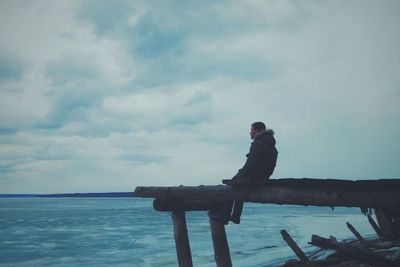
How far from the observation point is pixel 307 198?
422 cm

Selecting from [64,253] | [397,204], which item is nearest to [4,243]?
[64,253]

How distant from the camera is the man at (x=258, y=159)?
5.29 metres

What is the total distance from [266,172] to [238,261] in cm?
1360

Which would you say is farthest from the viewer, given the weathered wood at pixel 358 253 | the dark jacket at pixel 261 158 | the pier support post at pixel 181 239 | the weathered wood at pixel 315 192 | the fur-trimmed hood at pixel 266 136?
the pier support post at pixel 181 239

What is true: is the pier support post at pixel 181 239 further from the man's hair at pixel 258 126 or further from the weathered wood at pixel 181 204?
the man's hair at pixel 258 126

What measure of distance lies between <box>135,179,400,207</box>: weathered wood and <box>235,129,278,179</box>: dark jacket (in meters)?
0.38

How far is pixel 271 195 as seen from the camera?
179 inches

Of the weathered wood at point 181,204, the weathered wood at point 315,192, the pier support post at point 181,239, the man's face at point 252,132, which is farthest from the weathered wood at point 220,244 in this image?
the man's face at point 252,132

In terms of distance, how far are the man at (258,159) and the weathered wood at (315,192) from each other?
318 mm

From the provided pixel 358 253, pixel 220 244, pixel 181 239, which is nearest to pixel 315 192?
pixel 220 244

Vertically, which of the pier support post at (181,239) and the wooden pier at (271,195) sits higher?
the wooden pier at (271,195)

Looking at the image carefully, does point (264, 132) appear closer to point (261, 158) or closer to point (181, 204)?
point (261, 158)

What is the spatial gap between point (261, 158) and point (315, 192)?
1.39m

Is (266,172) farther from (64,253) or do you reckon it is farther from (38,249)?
(38,249)
